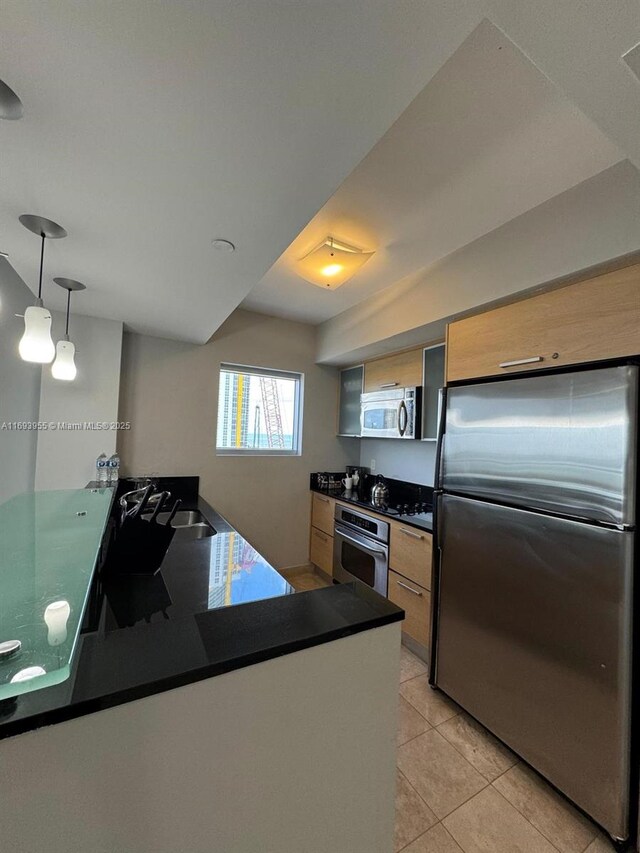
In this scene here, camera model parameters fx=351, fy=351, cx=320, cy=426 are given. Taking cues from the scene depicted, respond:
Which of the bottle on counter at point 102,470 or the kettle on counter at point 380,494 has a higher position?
the bottle on counter at point 102,470

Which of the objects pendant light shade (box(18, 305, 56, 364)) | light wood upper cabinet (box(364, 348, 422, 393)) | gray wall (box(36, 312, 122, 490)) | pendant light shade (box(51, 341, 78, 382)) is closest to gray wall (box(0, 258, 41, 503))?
gray wall (box(36, 312, 122, 490))

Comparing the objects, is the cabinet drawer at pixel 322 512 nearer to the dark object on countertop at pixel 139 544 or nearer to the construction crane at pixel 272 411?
the construction crane at pixel 272 411

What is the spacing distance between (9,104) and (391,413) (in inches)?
101

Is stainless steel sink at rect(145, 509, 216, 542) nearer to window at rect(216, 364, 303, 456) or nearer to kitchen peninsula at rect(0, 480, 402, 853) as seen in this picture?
window at rect(216, 364, 303, 456)

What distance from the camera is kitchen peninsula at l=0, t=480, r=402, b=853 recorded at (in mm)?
508

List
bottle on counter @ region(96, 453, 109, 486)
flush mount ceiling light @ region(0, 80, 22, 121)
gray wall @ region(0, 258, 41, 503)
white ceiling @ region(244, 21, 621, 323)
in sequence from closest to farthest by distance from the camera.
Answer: flush mount ceiling light @ region(0, 80, 22, 121)
white ceiling @ region(244, 21, 621, 323)
gray wall @ region(0, 258, 41, 503)
bottle on counter @ region(96, 453, 109, 486)

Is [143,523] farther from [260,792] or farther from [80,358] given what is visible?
[80,358]

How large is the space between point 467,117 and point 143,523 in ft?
5.84

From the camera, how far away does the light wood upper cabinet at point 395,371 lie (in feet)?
9.11

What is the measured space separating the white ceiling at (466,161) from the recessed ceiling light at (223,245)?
556mm

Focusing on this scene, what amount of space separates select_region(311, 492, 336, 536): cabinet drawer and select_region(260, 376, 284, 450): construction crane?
658mm

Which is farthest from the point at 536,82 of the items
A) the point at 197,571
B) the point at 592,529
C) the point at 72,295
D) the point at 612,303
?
the point at 72,295

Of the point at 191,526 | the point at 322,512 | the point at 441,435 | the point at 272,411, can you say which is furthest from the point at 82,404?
the point at 441,435

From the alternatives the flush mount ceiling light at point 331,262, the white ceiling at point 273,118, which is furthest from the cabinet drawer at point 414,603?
the white ceiling at point 273,118
